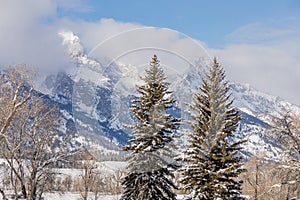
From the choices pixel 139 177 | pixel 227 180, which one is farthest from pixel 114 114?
pixel 227 180

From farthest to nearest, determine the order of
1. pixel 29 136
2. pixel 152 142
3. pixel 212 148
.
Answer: pixel 29 136, pixel 152 142, pixel 212 148

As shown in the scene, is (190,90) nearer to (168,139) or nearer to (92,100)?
(168,139)

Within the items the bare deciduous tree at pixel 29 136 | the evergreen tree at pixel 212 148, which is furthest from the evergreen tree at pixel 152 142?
the bare deciduous tree at pixel 29 136

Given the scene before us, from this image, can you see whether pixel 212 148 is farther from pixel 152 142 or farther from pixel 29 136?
pixel 29 136

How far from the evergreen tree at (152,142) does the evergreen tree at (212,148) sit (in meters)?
1.14

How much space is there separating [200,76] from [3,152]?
42.0ft

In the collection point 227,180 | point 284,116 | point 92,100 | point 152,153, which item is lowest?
point 227,180

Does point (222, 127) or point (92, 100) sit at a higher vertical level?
point (92, 100)

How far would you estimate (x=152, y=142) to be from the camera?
23.1m

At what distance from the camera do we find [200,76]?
24312 mm

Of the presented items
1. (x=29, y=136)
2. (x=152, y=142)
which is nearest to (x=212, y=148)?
(x=152, y=142)

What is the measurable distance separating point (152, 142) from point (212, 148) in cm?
355

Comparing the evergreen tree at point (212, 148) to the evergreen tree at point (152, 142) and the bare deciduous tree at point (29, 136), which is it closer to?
the evergreen tree at point (152, 142)

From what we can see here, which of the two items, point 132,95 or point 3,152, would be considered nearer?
point 3,152
